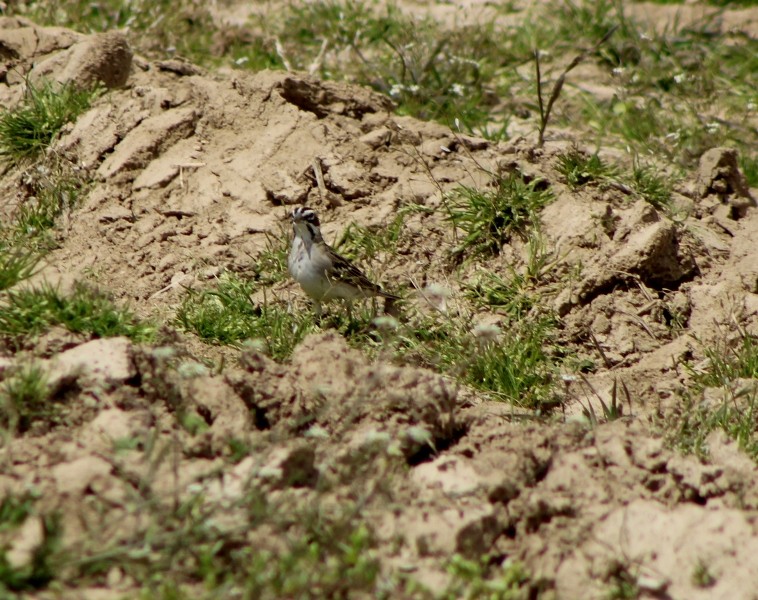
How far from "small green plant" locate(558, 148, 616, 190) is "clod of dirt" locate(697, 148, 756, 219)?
851 mm

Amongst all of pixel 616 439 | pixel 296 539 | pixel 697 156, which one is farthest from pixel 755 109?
pixel 296 539

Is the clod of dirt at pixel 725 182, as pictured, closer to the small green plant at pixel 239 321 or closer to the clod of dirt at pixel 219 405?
the small green plant at pixel 239 321

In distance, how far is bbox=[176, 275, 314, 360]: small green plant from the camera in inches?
276

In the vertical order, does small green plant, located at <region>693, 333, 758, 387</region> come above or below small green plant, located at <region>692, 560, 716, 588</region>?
below

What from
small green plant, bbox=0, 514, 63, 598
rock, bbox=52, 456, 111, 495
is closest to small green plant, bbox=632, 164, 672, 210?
rock, bbox=52, 456, 111, 495

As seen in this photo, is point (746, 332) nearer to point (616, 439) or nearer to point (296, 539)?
point (616, 439)

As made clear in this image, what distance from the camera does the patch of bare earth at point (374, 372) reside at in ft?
15.6

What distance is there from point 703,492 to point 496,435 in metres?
1.07

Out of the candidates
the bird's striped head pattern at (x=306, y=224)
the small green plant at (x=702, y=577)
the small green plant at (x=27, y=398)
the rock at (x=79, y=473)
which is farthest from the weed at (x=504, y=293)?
the rock at (x=79, y=473)

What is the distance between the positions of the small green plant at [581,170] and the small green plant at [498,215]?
287 millimetres

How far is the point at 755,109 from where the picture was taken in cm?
1047

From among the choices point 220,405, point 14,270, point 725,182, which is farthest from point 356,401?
point 725,182

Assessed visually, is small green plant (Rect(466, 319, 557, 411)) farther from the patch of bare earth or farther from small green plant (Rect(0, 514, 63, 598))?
small green plant (Rect(0, 514, 63, 598))

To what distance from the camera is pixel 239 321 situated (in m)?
7.23
